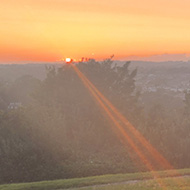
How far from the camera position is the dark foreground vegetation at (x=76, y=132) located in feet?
55.2

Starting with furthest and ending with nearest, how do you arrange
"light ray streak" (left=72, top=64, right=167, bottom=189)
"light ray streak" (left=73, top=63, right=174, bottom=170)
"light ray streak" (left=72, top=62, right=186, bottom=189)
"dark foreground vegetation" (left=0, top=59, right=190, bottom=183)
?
1. "light ray streak" (left=73, top=63, right=174, bottom=170)
2. "light ray streak" (left=72, top=62, right=186, bottom=189)
3. "dark foreground vegetation" (left=0, top=59, right=190, bottom=183)
4. "light ray streak" (left=72, top=64, right=167, bottom=189)

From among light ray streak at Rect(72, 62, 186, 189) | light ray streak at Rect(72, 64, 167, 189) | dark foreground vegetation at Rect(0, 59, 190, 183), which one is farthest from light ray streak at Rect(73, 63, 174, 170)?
light ray streak at Rect(72, 64, 167, 189)

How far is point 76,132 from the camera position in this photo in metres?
25.6

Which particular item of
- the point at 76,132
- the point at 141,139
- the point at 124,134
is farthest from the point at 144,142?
the point at 76,132

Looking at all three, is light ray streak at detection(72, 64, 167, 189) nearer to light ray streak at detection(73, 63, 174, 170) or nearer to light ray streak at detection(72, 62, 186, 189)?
light ray streak at detection(72, 62, 186, 189)

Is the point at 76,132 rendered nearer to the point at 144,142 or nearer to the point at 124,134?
the point at 124,134

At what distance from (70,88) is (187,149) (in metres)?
16.7

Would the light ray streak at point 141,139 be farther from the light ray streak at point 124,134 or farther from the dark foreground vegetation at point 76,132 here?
the dark foreground vegetation at point 76,132

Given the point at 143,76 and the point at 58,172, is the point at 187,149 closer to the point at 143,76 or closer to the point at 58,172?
the point at 58,172

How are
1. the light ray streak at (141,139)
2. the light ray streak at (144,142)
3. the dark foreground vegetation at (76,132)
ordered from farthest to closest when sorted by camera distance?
the light ray streak at (144,142) → the light ray streak at (141,139) → the dark foreground vegetation at (76,132)

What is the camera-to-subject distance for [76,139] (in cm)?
2455

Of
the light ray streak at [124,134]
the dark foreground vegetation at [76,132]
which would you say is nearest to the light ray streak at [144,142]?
the dark foreground vegetation at [76,132]

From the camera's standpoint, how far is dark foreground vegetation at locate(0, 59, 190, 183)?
16.8 m

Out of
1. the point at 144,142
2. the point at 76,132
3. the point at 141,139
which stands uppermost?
the point at 76,132
